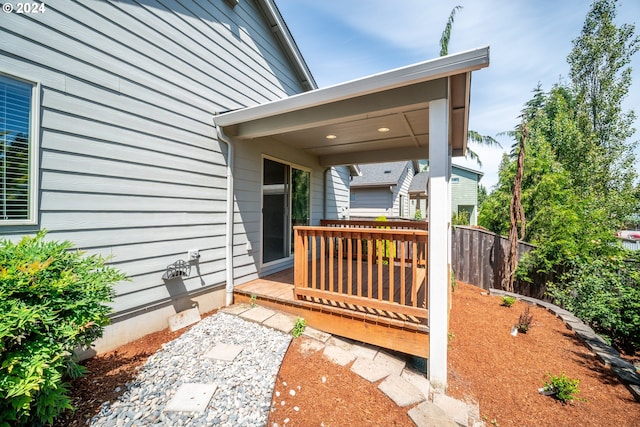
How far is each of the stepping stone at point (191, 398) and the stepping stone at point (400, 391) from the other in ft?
5.00

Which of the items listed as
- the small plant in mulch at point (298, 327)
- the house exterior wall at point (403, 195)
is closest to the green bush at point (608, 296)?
the small plant in mulch at point (298, 327)

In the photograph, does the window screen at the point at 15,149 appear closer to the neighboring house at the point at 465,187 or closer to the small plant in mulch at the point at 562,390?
the small plant in mulch at the point at 562,390

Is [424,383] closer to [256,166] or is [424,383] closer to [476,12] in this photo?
[256,166]

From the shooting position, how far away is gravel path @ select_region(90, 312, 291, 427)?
1.89 meters

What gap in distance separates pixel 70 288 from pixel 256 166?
3205 millimetres

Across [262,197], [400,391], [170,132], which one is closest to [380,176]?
[262,197]

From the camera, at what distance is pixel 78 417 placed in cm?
182

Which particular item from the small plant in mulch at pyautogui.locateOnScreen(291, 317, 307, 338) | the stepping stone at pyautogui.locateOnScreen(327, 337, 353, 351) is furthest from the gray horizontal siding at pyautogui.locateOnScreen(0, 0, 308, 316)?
the stepping stone at pyautogui.locateOnScreen(327, 337, 353, 351)

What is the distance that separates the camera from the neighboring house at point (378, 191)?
13484 millimetres

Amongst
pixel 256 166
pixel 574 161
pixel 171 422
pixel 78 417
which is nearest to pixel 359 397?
pixel 171 422

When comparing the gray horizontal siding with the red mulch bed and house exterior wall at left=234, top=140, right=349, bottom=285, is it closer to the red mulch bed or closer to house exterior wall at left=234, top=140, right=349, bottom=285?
house exterior wall at left=234, top=140, right=349, bottom=285

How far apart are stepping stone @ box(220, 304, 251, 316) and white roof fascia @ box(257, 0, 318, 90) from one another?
5.36 metres

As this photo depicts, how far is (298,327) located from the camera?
3.20 m

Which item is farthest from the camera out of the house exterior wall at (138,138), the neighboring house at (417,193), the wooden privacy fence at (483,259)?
the neighboring house at (417,193)
